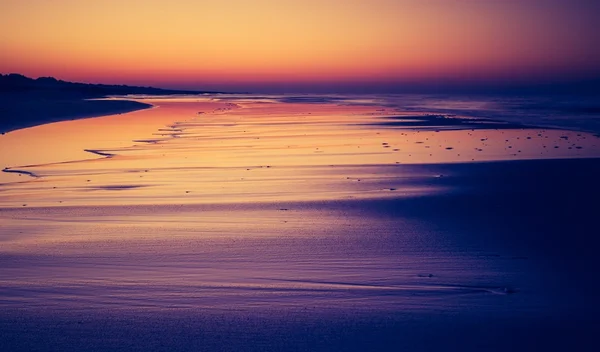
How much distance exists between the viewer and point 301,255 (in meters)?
6.61

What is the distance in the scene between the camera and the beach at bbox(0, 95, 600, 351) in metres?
4.61

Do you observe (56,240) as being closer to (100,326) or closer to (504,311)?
(100,326)

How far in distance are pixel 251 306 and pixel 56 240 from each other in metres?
3.18

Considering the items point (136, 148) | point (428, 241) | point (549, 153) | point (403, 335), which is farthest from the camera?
point (136, 148)

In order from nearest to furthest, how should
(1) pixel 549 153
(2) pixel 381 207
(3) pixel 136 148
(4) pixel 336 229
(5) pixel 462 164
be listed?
(4) pixel 336 229
(2) pixel 381 207
(5) pixel 462 164
(1) pixel 549 153
(3) pixel 136 148

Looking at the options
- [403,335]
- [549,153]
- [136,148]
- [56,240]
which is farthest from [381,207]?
[136,148]

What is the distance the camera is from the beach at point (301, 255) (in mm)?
4609

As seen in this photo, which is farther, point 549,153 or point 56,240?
point 549,153

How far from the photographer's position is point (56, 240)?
289 inches

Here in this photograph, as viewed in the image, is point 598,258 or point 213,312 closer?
point 213,312

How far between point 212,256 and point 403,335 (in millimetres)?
2560

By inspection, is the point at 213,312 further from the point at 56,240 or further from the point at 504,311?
the point at 56,240

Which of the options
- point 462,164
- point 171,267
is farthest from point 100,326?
point 462,164

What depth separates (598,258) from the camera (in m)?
6.36
